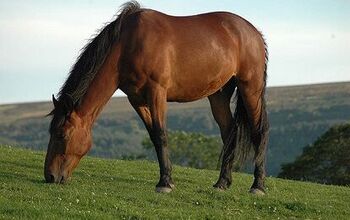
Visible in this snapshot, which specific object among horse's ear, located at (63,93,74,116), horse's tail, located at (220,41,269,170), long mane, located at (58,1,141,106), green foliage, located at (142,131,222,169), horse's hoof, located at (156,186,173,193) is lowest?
green foliage, located at (142,131,222,169)

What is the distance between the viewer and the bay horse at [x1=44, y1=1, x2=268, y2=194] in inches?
562

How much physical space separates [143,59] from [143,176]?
20.2 feet

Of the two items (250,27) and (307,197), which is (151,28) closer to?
(250,27)

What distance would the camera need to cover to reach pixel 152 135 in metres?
14.7

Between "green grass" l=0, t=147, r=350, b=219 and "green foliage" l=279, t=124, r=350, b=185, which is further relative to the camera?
"green foliage" l=279, t=124, r=350, b=185

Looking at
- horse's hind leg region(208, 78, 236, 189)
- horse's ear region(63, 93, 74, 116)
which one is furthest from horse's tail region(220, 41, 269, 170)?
horse's ear region(63, 93, 74, 116)

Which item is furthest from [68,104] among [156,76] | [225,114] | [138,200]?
[225,114]

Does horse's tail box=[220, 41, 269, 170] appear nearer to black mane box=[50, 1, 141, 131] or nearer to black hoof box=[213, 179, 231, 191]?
black hoof box=[213, 179, 231, 191]

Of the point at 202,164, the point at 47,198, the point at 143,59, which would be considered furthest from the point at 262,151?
the point at 202,164

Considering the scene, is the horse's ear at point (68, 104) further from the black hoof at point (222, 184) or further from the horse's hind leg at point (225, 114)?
the black hoof at point (222, 184)

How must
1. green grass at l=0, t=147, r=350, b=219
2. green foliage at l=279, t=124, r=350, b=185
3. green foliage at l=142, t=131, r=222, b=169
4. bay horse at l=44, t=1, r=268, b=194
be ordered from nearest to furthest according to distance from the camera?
green grass at l=0, t=147, r=350, b=219 → bay horse at l=44, t=1, r=268, b=194 → green foliage at l=279, t=124, r=350, b=185 → green foliage at l=142, t=131, r=222, b=169

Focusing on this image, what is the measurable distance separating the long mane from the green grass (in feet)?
6.58

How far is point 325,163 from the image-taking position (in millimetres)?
51219

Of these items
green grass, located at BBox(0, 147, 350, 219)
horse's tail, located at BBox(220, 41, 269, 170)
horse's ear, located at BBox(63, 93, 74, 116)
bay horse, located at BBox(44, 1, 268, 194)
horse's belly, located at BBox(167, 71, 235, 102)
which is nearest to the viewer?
green grass, located at BBox(0, 147, 350, 219)
